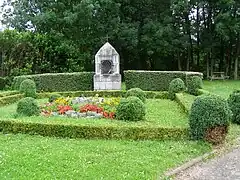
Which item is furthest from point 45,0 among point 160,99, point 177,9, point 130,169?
point 130,169

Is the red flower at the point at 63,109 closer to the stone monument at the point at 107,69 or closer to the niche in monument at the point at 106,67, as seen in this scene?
the stone monument at the point at 107,69

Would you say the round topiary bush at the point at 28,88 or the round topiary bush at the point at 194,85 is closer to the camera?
the round topiary bush at the point at 28,88

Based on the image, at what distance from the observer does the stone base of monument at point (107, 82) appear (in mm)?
21938

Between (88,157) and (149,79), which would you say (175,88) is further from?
(88,157)

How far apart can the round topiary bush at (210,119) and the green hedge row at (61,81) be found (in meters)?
13.5

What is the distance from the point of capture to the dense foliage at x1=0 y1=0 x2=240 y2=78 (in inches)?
1098

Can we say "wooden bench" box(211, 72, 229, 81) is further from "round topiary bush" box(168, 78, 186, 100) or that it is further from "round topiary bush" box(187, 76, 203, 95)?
"round topiary bush" box(168, 78, 186, 100)

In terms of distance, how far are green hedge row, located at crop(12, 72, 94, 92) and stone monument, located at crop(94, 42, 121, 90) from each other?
0.79 metres

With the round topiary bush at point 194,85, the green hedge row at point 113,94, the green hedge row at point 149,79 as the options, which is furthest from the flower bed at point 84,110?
the green hedge row at point 149,79

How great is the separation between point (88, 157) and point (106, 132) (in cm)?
175

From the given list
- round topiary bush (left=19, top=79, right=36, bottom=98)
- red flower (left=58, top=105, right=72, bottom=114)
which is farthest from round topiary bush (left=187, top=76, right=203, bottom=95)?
red flower (left=58, top=105, right=72, bottom=114)

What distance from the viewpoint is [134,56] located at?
33.9 meters

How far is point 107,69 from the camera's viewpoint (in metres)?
22.5

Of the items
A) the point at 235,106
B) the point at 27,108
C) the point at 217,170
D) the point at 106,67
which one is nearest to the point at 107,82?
the point at 106,67
